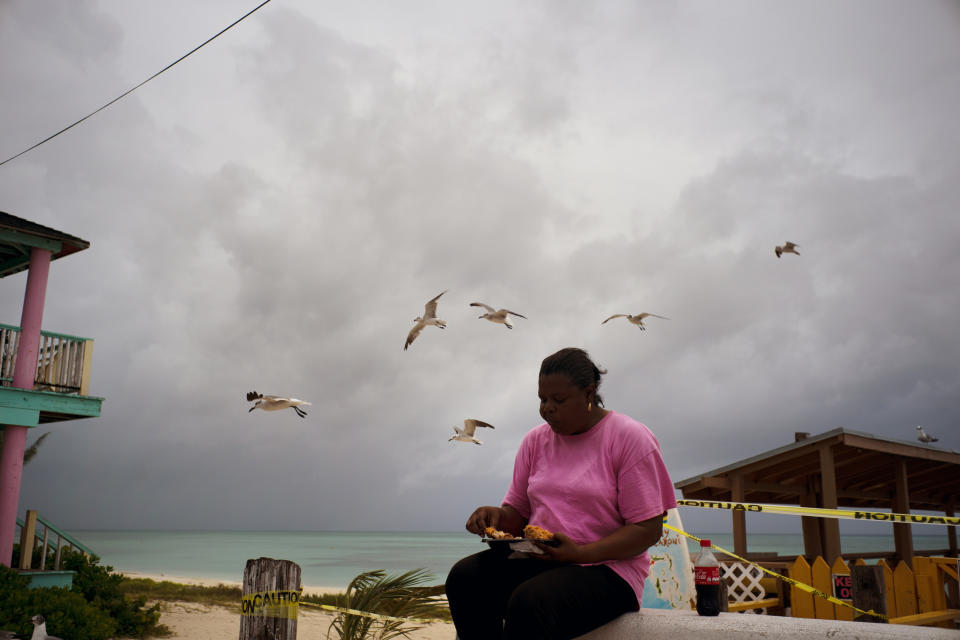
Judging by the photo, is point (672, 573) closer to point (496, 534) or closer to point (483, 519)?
point (483, 519)

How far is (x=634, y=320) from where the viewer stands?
10.9 meters

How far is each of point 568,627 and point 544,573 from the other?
0.67 feet

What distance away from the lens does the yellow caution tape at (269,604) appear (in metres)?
3.16

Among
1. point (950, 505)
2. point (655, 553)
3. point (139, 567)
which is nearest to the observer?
point (655, 553)

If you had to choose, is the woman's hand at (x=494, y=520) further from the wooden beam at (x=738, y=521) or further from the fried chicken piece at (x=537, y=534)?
the wooden beam at (x=738, y=521)

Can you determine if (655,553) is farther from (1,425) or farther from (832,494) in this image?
(1,425)

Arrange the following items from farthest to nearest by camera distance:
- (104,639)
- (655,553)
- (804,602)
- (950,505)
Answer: (950,505), (104,639), (804,602), (655,553)

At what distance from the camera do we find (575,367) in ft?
9.80

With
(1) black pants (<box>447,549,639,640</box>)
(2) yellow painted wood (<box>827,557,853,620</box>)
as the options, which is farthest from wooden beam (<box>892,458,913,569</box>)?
(1) black pants (<box>447,549,639,640</box>)

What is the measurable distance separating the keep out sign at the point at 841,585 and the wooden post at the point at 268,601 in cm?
473

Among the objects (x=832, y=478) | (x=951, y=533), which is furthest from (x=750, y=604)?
(x=951, y=533)

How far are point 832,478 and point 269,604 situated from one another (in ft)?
33.3

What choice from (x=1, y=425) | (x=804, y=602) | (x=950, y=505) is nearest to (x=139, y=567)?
(x=1, y=425)

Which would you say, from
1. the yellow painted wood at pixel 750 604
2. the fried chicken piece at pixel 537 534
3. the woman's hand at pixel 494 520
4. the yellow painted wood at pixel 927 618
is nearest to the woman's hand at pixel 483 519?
the woman's hand at pixel 494 520
